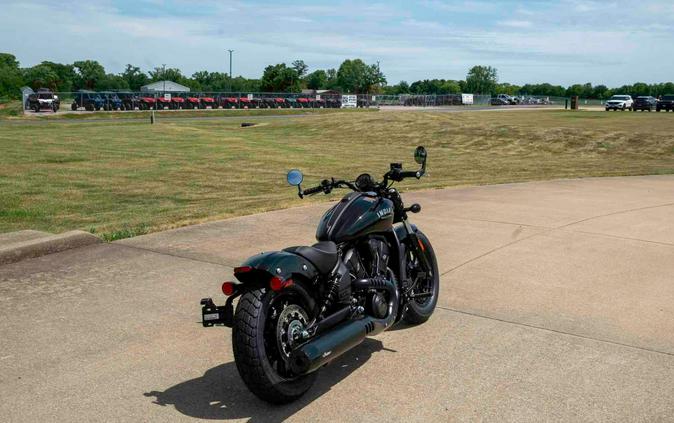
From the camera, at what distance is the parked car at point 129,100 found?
187 ft

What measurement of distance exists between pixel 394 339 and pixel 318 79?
611 feet

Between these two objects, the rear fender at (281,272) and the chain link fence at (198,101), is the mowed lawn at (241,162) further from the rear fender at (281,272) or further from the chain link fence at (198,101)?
the chain link fence at (198,101)

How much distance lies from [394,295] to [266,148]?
20.2 metres

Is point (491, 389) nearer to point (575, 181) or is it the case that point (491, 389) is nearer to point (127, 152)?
point (575, 181)

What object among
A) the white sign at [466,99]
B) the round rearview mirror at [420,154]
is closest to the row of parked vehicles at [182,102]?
the white sign at [466,99]

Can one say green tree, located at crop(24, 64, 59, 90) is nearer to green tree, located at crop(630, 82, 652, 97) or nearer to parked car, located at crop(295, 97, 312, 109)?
parked car, located at crop(295, 97, 312, 109)

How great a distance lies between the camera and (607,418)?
414cm

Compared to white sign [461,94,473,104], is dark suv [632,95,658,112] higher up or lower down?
lower down

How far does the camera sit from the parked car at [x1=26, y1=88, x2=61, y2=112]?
52.2 metres

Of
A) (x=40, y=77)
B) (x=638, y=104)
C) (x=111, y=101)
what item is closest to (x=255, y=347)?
(x=111, y=101)

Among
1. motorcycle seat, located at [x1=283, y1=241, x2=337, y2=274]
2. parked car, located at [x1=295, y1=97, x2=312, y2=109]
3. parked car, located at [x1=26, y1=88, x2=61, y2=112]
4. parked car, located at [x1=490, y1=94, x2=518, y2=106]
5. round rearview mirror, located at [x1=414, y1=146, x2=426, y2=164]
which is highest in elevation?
parked car, located at [x1=490, y1=94, x2=518, y2=106]

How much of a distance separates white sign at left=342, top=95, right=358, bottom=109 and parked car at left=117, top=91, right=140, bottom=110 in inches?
1034

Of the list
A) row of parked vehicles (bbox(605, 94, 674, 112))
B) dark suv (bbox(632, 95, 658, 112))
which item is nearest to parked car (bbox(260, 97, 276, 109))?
row of parked vehicles (bbox(605, 94, 674, 112))

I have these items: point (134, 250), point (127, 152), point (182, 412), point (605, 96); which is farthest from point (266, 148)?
point (605, 96)
